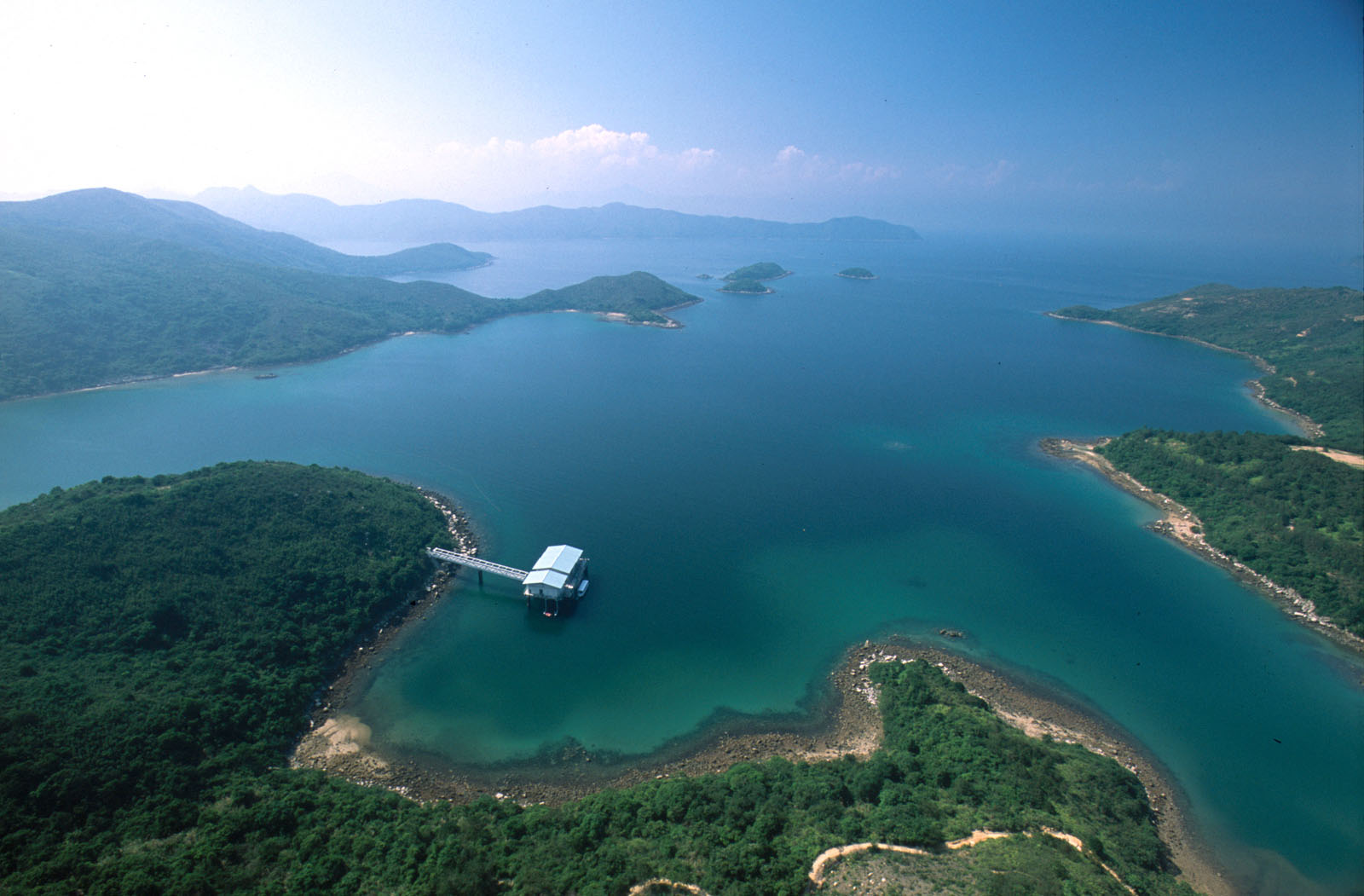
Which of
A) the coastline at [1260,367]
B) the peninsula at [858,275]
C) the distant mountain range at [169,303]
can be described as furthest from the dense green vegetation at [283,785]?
the peninsula at [858,275]

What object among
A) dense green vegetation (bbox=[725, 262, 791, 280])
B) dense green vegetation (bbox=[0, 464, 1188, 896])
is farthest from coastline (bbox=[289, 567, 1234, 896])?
dense green vegetation (bbox=[725, 262, 791, 280])

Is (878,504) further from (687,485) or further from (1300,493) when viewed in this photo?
(1300,493)

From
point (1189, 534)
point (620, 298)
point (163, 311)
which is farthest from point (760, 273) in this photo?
point (1189, 534)

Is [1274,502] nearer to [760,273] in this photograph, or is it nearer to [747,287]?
[747,287]

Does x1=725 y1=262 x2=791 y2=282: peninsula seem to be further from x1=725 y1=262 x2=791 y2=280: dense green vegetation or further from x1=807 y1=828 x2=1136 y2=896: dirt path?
x1=807 y1=828 x2=1136 y2=896: dirt path

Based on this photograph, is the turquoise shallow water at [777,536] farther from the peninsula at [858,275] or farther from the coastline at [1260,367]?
the peninsula at [858,275]
